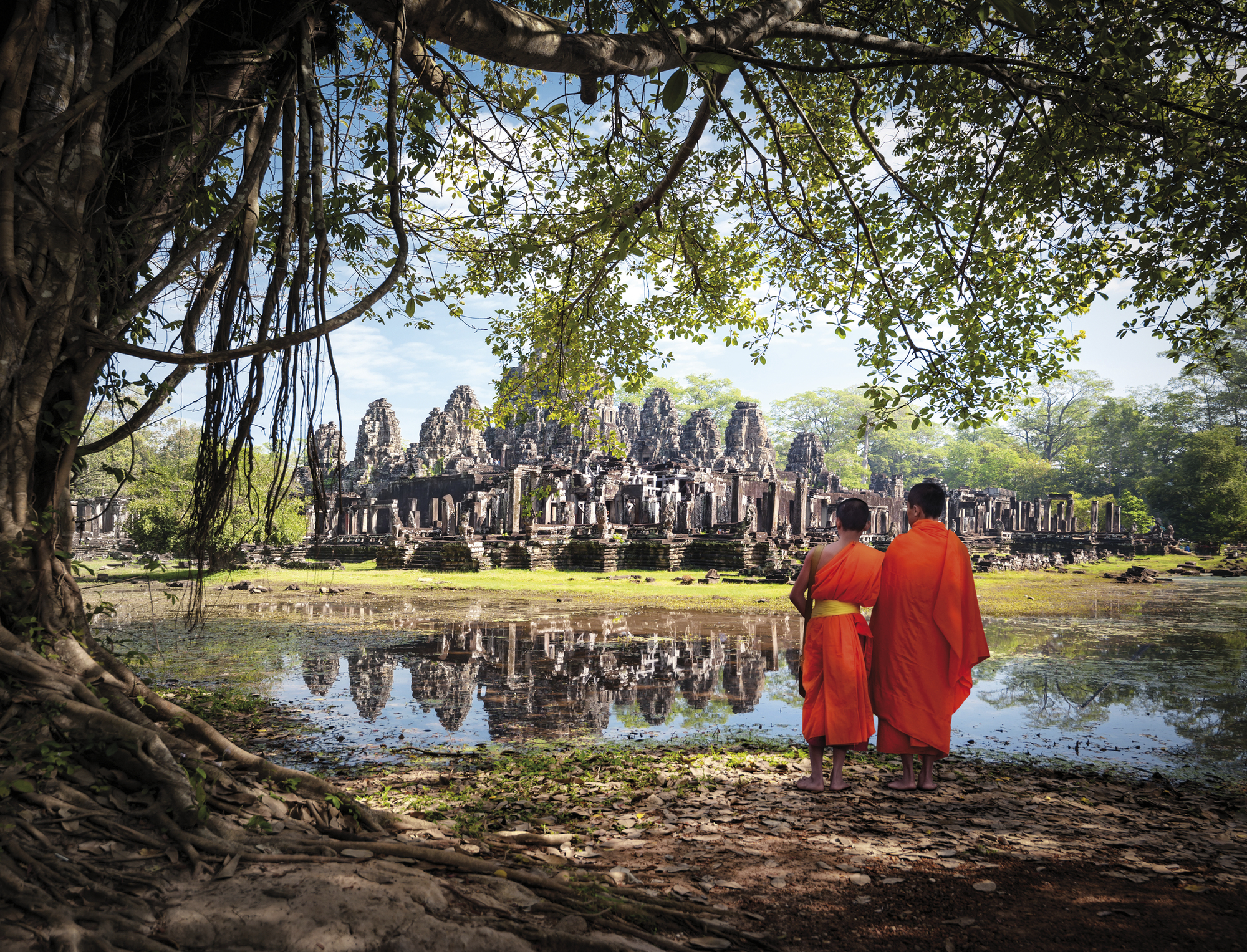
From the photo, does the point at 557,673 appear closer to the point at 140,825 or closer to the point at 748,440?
the point at 140,825

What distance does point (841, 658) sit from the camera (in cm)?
381

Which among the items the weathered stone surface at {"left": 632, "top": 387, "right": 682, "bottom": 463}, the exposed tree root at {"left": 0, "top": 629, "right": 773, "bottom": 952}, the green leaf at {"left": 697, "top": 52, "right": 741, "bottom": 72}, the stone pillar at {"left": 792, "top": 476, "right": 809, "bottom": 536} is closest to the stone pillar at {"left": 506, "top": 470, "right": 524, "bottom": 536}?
the stone pillar at {"left": 792, "top": 476, "right": 809, "bottom": 536}

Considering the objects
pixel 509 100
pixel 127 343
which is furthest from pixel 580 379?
pixel 127 343

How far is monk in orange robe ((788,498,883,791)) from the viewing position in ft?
12.3

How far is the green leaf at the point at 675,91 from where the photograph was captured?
1.68 meters

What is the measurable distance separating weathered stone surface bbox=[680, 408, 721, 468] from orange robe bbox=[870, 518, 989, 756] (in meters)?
41.8

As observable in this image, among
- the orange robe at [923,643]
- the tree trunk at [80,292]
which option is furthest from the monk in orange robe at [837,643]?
the tree trunk at [80,292]

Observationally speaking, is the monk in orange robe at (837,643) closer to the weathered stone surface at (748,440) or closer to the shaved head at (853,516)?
the shaved head at (853,516)

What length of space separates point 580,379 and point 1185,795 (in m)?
6.43

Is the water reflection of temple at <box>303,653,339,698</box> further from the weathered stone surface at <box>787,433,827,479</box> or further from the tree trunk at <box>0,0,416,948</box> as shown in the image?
the weathered stone surface at <box>787,433,827,479</box>

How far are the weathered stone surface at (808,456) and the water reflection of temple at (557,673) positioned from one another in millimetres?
39556

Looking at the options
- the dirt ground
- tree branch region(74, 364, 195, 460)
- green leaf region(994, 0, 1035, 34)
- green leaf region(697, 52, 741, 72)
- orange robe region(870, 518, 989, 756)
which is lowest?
the dirt ground

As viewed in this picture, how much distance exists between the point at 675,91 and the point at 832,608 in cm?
289

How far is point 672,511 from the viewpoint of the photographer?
→ 1163 inches
